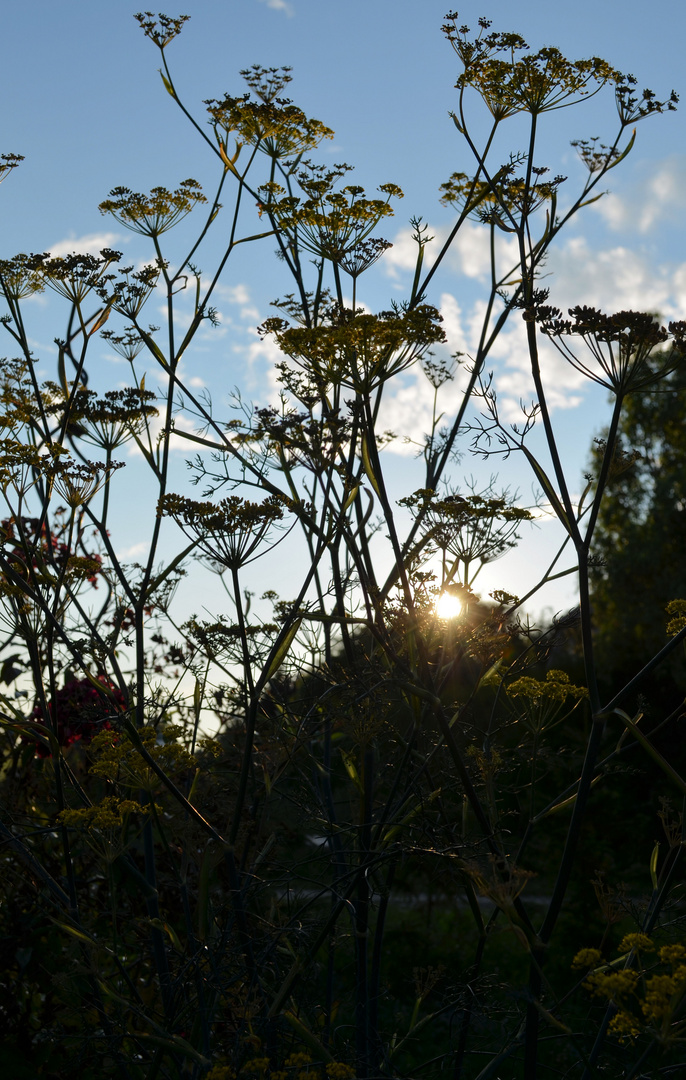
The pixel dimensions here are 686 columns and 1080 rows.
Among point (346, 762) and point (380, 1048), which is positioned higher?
point (346, 762)

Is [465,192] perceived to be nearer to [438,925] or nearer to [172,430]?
[172,430]

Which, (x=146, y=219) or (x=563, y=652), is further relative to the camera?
(x=563, y=652)

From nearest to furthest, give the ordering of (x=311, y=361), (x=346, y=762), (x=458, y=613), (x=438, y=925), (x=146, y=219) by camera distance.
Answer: (x=311, y=361), (x=458, y=613), (x=346, y=762), (x=146, y=219), (x=438, y=925)

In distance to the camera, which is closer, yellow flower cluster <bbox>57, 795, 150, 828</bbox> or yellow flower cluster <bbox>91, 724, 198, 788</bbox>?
yellow flower cluster <bbox>57, 795, 150, 828</bbox>

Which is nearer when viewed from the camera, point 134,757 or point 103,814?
point 103,814

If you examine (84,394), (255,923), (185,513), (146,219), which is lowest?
(255,923)

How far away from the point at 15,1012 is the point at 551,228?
550cm

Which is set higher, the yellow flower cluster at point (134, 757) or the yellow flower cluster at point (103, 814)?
the yellow flower cluster at point (134, 757)

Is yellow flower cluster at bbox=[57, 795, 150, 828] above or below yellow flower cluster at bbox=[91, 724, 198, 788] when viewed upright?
below

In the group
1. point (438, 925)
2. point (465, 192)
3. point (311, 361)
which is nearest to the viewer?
point (311, 361)

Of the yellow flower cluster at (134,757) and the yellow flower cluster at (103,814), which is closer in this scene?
the yellow flower cluster at (103,814)

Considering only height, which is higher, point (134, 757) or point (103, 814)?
point (134, 757)

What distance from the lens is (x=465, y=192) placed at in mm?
4773

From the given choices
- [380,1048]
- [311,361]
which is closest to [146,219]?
[311,361]
